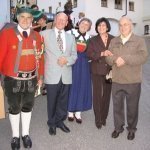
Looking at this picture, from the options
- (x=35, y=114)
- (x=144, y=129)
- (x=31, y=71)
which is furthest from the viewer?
(x=35, y=114)

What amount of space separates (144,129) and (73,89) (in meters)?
1.41

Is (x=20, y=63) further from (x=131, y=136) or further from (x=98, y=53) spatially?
(x=131, y=136)

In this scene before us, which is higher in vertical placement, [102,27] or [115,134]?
[102,27]

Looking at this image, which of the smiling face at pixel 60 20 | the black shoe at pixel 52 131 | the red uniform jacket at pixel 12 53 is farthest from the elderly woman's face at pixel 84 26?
the black shoe at pixel 52 131

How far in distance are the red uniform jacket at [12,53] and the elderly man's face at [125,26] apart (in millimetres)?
1391

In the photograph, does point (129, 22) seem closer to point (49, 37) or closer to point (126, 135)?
point (49, 37)

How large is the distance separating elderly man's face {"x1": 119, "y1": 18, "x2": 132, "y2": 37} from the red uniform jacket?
139cm

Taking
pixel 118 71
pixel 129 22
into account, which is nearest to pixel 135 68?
pixel 118 71

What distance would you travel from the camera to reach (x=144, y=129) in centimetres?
632

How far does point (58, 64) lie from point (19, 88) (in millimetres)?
962

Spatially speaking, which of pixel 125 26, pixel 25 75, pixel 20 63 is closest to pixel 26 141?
pixel 25 75

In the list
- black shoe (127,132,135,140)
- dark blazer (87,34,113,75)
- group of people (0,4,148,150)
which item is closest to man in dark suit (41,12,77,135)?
group of people (0,4,148,150)

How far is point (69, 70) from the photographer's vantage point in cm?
596

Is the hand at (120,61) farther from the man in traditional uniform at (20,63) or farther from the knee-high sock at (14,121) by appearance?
the knee-high sock at (14,121)
